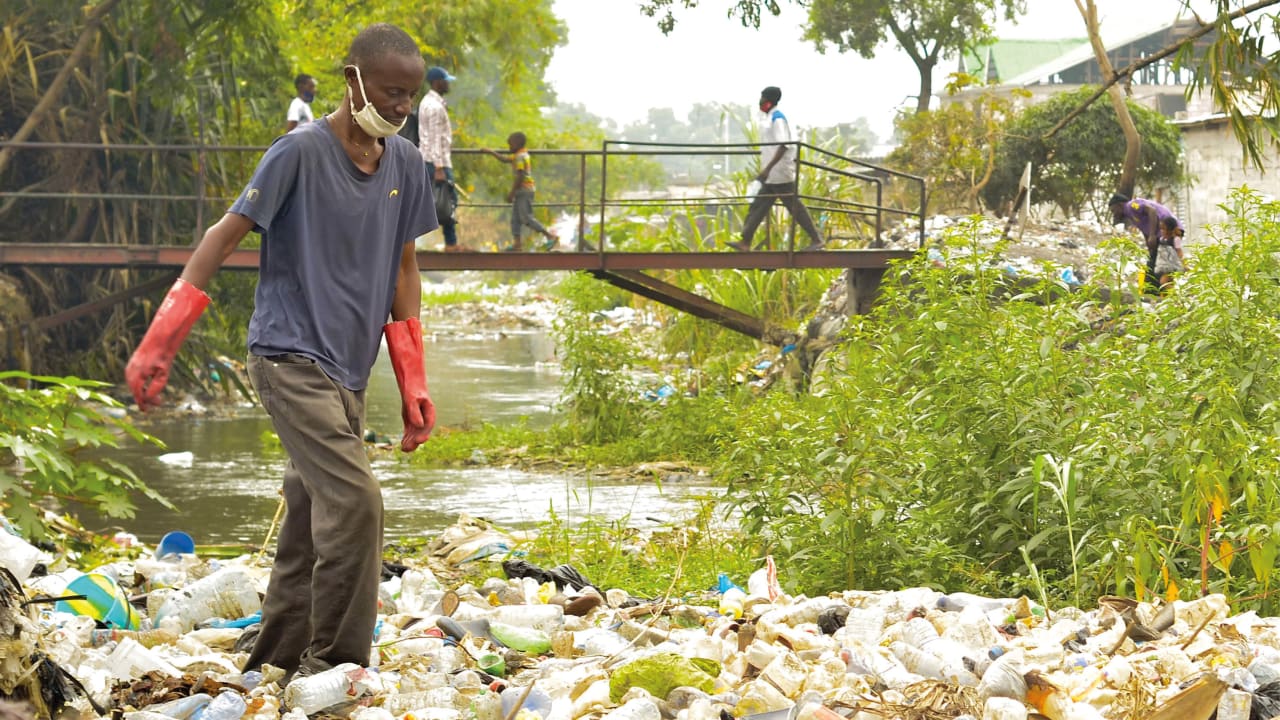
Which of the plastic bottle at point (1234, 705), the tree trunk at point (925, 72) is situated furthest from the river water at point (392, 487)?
the tree trunk at point (925, 72)

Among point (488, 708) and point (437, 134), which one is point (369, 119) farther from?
point (437, 134)

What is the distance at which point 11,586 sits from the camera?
3.36 metres

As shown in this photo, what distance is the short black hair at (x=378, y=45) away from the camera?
383cm

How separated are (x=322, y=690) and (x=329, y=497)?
47 cm

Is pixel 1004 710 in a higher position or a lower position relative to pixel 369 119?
lower

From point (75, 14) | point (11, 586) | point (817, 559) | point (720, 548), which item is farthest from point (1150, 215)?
point (11, 586)

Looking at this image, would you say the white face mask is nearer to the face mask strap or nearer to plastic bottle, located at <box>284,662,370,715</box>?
the face mask strap

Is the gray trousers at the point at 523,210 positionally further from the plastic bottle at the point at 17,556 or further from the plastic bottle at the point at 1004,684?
the plastic bottle at the point at 1004,684

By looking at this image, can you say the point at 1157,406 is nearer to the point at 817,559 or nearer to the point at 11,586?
the point at 817,559

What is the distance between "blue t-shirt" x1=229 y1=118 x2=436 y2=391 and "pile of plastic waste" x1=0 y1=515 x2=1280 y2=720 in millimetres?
811

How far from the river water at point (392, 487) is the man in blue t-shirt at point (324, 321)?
329 cm

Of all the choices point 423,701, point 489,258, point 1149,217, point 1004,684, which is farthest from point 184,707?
point 1149,217

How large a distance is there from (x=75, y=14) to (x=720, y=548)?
1046 centimetres

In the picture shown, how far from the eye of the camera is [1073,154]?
21672 millimetres
